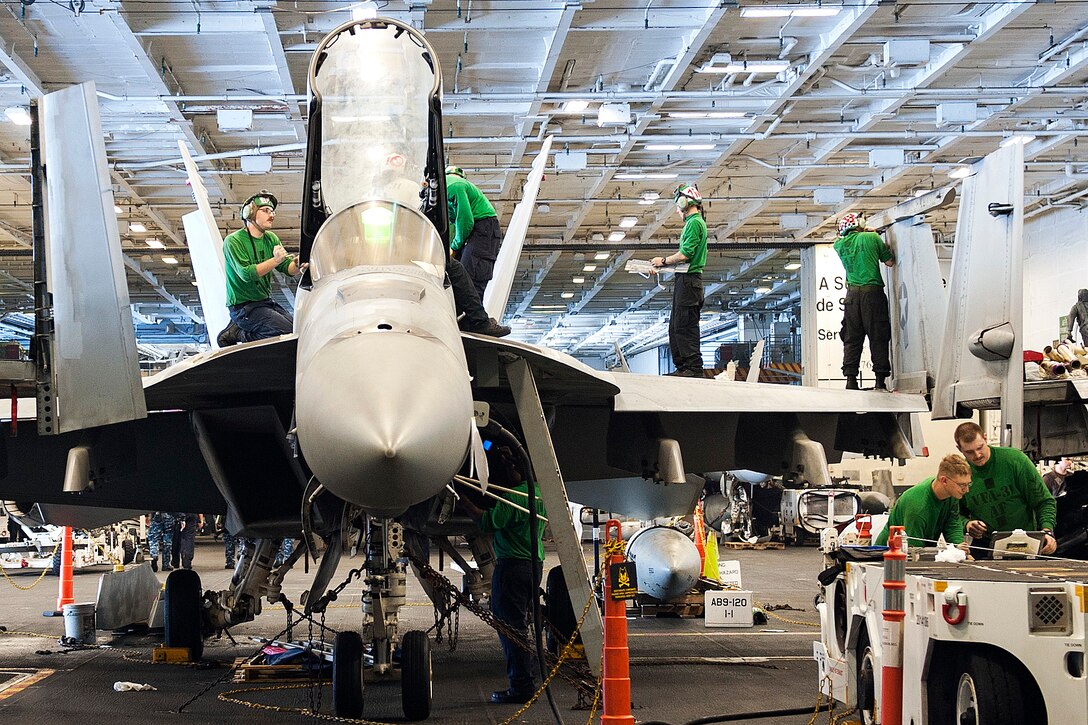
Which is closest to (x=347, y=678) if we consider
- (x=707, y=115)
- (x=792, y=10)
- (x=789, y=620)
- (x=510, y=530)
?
(x=510, y=530)

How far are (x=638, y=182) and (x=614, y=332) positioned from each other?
2582 cm

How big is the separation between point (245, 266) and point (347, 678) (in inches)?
119

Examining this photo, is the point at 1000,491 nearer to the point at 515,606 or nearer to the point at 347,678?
the point at 515,606

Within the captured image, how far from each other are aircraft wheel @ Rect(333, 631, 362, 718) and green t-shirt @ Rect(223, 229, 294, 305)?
2.77m

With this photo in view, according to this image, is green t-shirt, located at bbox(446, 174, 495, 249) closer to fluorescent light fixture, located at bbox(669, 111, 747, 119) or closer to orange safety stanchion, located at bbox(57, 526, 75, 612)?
orange safety stanchion, located at bbox(57, 526, 75, 612)

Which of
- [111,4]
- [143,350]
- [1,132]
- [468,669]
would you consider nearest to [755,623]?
[468,669]

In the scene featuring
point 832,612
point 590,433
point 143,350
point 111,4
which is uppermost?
point 111,4

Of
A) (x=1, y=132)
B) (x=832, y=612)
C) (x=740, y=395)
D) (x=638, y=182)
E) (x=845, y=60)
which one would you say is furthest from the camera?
(x=638, y=182)

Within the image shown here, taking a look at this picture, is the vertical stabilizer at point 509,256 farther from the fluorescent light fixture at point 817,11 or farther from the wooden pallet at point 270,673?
the fluorescent light fixture at point 817,11

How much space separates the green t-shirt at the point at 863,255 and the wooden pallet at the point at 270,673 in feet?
16.7

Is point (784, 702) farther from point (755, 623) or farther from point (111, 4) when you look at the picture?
point (111, 4)

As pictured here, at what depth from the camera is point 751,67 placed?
15922mm

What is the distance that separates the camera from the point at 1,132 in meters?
19.4

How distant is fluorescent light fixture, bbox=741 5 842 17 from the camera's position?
13.5 meters
